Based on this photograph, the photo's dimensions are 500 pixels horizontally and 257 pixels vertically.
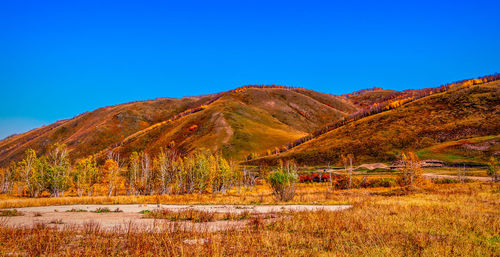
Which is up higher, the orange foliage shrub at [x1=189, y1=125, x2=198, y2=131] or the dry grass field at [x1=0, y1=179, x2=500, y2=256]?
the orange foliage shrub at [x1=189, y1=125, x2=198, y2=131]

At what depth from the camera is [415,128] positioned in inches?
4889

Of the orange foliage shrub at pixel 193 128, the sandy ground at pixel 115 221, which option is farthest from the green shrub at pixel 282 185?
the orange foliage shrub at pixel 193 128

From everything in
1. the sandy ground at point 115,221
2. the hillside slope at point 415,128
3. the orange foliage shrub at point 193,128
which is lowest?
the sandy ground at point 115,221

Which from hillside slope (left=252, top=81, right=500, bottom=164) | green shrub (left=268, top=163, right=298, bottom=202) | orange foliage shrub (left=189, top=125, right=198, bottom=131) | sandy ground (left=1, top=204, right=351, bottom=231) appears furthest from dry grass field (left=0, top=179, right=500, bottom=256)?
orange foliage shrub (left=189, top=125, right=198, bottom=131)

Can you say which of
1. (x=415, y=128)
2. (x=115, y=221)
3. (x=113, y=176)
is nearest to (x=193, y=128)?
(x=415, y=128)

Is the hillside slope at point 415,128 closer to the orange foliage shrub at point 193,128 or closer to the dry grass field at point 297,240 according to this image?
the orange foliage shrub at point 193,128

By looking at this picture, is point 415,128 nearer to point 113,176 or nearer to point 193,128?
point 113,176

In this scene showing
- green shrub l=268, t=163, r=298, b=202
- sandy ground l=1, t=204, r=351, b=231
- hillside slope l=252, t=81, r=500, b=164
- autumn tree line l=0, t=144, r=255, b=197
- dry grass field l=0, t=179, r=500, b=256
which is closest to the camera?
dry grass field l=0, t=179, r=500, b=256

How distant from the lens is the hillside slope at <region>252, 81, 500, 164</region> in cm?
11212

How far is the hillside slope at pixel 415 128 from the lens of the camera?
112 metres

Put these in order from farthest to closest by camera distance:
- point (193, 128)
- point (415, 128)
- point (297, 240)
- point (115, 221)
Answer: point (193, 128), point (415, 128), point (115, 221), point (297, 240)

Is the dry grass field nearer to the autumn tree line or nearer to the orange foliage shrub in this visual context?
the autumn tree line

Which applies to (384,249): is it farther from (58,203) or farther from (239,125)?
(239,125)

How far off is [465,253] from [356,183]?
54.2 meters
